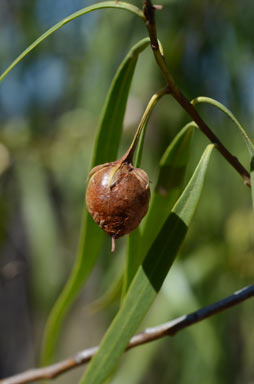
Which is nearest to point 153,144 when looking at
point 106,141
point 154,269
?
point 106,141

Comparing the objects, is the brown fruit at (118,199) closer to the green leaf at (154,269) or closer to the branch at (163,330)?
the green leaf at (154,269)

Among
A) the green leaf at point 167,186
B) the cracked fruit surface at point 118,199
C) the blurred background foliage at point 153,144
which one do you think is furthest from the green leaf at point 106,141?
the blurred background foliage at point 153,144

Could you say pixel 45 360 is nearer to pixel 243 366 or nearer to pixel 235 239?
pixel 235 239

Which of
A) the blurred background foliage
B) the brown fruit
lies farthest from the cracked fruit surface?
the blurred background foliage

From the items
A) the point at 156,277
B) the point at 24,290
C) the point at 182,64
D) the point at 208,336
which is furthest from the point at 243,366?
the point at 24,290

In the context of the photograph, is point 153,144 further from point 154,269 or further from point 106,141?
point 154,269

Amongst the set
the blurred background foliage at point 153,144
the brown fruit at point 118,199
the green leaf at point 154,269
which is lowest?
the blurred background foliage at point 153,144
